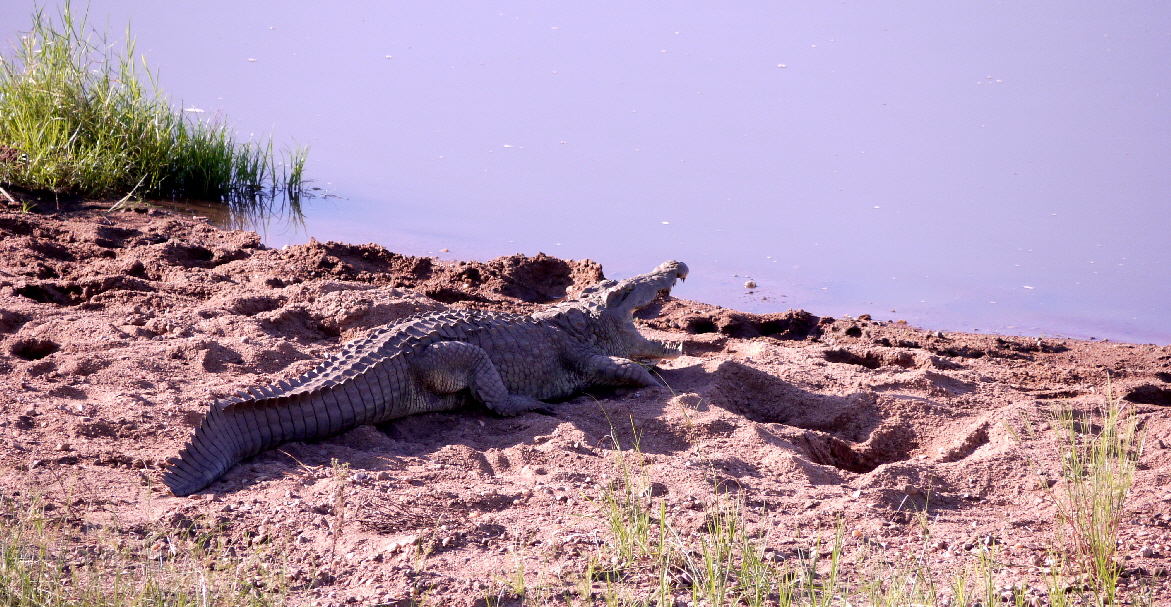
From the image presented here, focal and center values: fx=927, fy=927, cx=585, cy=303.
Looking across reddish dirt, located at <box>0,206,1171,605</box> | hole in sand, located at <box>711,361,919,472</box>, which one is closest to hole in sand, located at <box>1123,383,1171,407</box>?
reddish dirt, located at <box>0,206,1171,605</box>

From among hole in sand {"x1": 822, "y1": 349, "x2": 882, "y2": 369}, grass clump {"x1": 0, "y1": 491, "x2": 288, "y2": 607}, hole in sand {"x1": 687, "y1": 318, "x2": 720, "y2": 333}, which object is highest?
hole in sand {"x1": 687, "y1": 318, "x2": 720, "y2": 333}

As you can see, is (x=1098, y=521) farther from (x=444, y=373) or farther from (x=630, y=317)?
(x=630, y=317)

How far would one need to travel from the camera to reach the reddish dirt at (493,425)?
329cm

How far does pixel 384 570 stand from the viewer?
301cm

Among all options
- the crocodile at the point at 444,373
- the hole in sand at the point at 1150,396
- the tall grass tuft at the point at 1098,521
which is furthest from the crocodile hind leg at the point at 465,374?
the hole in sand at the point at 1150,396

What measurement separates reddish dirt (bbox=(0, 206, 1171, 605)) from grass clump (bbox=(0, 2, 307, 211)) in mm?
1155

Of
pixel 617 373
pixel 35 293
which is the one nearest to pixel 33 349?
pixel 35 293

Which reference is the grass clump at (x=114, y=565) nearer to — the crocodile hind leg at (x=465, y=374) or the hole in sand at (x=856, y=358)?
the crocodile hind leg at (x=465, y=374)

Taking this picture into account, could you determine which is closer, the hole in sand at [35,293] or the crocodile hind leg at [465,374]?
the crocodile hind leg at [465,374]

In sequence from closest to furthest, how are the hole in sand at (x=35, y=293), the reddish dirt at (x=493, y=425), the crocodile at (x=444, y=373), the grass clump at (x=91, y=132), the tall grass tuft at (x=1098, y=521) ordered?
the tall grass tuft at (x=1098, y=521)
the reddish dirt at (x=493, y=425)
the crocodile at (x=444, y=373)
the hole in sand at (x=35, y=293)
the grass clump at (x=91, y=132)

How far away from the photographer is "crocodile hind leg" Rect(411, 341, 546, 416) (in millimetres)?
4770

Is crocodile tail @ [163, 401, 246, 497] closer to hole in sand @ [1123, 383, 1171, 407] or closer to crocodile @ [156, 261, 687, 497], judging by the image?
crocodile @ [156, 261, 687, 497]

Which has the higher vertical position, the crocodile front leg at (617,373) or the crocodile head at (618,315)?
the crocodile head at (618,315)

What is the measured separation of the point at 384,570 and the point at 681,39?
14299 millimetres
